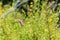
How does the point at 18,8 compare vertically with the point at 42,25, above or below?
below

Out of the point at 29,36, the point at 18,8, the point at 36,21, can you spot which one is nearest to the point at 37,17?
the point at 36,21

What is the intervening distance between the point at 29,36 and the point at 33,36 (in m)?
0.06

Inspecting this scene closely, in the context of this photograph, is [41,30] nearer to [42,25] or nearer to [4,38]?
[42,25]

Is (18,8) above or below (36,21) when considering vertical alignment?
below

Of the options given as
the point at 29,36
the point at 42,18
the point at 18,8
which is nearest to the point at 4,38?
the point at 29,36

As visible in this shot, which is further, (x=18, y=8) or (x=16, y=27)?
(x=18, y=8)

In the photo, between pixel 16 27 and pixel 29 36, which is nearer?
pixel 29 36

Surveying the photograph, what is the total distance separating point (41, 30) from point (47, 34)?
8cm

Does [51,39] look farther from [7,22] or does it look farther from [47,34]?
[7,22]

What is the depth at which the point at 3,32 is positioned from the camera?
10.5ft

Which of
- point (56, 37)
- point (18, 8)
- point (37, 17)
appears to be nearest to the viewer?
point (56, 37)

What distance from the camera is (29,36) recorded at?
3.09m

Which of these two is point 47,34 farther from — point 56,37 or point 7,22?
point 7,22

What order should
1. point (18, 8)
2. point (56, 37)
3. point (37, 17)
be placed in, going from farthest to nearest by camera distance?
point (18, 8), point (37, 17), point (56, 37)
